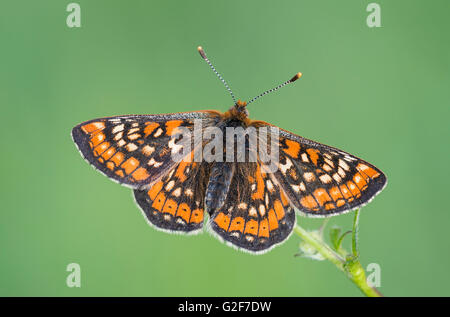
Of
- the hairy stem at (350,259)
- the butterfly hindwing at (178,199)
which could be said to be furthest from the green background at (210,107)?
the hairy stem at (350,259)

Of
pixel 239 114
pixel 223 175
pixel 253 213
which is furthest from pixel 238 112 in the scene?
pixel 253 213

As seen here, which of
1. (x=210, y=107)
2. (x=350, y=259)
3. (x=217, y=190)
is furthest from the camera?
(x=210, y=107)

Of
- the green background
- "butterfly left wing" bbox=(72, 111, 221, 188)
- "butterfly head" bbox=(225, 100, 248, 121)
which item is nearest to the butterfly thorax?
"butterfly head" bbox=(225, 100, 248, 121)

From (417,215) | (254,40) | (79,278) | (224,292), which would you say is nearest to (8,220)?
(79,278)

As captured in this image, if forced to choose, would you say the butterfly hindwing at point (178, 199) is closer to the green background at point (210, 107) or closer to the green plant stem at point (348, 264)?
the green plant stem at point (348, 264)

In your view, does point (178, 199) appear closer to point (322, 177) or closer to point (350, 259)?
point (322, 177)

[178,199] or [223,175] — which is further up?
[223,175]

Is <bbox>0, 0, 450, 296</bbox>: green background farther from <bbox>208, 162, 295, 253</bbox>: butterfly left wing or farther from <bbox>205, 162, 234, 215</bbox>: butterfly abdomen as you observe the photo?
<bbox>205, 162, 234, 215</bbox>: butterfly abdomen

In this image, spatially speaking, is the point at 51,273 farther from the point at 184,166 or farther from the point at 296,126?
the point at 296,126
